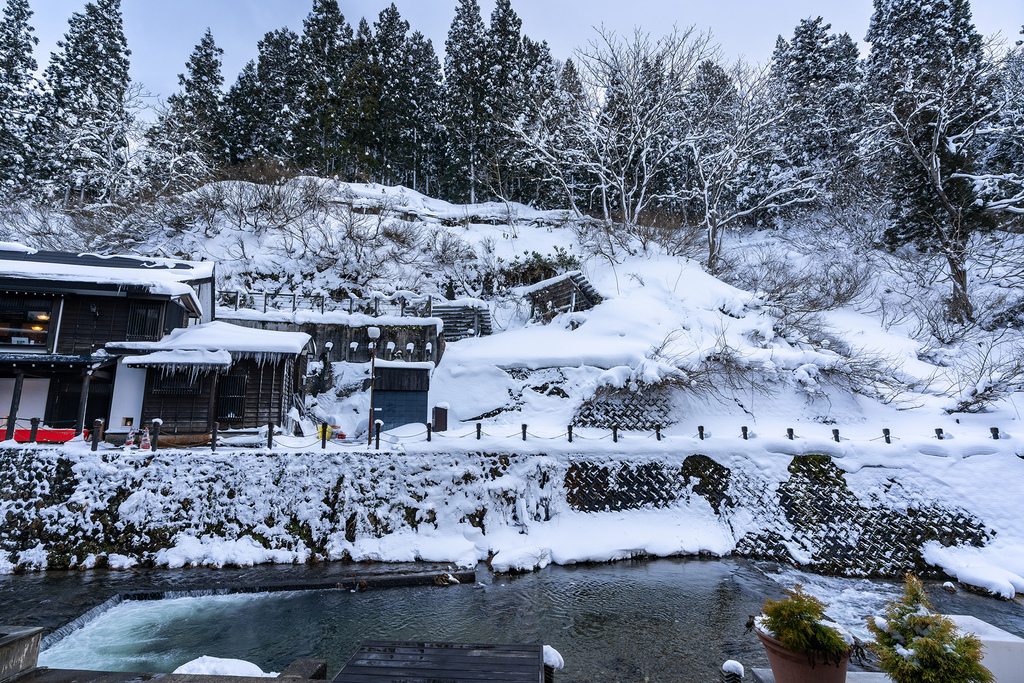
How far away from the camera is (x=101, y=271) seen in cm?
1608

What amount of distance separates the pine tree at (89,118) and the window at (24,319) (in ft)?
63.2

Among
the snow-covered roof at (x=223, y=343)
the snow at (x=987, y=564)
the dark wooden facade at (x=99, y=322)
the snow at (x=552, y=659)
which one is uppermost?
the dark wooden facade at (x=99, y=322)

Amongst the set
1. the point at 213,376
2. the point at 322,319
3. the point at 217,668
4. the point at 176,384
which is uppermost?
the point at 322,319

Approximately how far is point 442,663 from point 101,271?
19437 millimetres

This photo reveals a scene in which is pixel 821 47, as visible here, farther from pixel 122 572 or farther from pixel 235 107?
pixel 122 572

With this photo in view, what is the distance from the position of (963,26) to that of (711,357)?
3250cm

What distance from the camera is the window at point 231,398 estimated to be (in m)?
16.2

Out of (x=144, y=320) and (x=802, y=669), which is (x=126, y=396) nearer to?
(x=144, y=320)

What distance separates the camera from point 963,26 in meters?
29.2

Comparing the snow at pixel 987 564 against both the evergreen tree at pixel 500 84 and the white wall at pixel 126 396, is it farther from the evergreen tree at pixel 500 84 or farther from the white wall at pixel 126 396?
the evergreen tree at pixel 500 84

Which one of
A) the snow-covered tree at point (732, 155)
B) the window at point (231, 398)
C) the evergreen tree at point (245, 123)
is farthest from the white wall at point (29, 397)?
the snow-covered tree at point (732, 155)

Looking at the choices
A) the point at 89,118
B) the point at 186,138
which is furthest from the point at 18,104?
the point at 186,138

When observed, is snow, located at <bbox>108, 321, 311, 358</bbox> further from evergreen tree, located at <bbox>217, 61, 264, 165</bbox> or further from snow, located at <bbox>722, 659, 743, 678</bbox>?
evergreen tree, located at <bbox>217, 61, 264, 165</bbox>

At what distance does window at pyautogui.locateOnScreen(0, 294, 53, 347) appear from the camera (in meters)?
15.0
